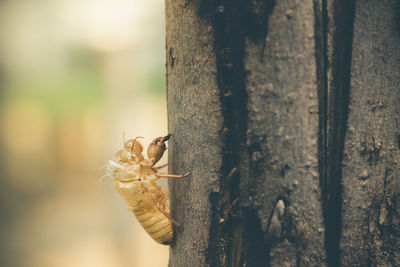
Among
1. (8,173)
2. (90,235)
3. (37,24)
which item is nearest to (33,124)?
(8,173)

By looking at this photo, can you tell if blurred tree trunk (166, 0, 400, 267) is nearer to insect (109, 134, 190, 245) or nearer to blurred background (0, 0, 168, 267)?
insect (109, 134, 190, 245)

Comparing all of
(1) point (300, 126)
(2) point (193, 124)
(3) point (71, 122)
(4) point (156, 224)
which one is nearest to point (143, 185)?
(4) point (156, 224)

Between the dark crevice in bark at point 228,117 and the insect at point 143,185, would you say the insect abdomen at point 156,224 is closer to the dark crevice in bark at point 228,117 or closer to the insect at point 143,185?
the insect at point 143,185

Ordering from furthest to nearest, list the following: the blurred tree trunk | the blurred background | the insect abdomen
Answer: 1. the blurred background
2. the insect abdomen
3. the blurred tree trunk

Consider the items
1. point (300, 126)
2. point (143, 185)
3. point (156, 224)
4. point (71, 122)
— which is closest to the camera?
point (300, 126)

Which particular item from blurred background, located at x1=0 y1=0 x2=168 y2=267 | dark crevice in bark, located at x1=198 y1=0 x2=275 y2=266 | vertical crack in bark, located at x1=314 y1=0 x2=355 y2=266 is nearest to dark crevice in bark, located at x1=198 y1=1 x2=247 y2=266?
dark crevice in bark, located at x1=198 y1=0 x2=275 y2=266

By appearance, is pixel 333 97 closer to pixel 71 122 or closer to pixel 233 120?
pixel 233 120

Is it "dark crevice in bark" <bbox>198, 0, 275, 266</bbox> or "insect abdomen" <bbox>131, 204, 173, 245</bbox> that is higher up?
"dark crevice in bark" <bbox>198, 0, 275, 266</bbox>
